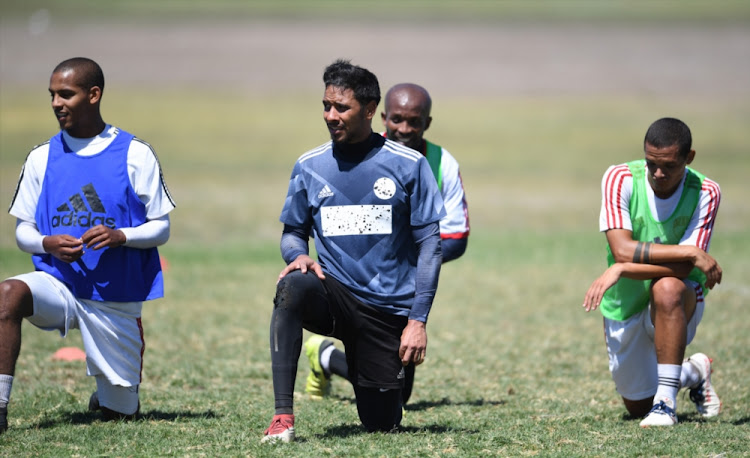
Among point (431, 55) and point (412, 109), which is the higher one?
point (431, 55)

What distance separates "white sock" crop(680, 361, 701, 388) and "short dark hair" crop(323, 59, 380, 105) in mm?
3174

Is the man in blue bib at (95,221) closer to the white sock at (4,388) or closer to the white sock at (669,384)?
the white sock at (4,388)

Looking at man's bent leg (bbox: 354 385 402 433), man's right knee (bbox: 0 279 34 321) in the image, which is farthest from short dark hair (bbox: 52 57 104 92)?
man's bent leg (bbox: 354 385 402 433)

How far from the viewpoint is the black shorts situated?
6.22 meters

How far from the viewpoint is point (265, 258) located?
17.0 m

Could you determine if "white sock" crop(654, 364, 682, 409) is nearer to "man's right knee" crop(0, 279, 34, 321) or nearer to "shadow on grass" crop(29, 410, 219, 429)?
"shadow on grass" crop(29, 410, 219, 429)

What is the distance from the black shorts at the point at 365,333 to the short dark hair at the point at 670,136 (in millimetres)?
2037

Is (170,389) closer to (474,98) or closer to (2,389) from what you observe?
(2,389)

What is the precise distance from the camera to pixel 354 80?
6156 mm

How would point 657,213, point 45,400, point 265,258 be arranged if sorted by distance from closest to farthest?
point 657,213 < point 45,400 < point 265,258

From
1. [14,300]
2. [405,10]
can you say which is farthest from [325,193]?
[405,10]

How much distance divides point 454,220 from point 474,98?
130ft

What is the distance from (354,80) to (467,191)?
2040 cm

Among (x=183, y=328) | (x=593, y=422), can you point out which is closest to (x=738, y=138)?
(x=183, y=328)
